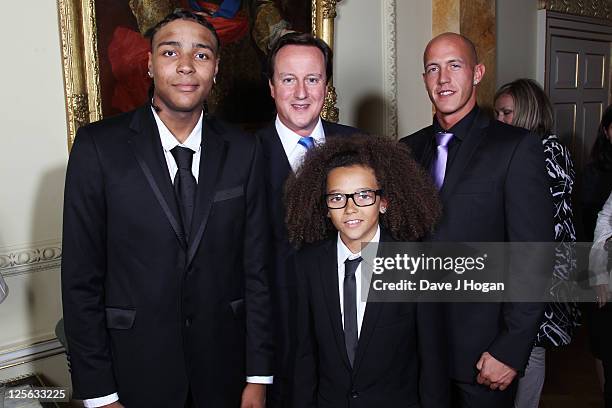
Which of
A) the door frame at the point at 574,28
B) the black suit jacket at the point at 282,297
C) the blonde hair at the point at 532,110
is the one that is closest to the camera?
the black suit jacket at the point at 282,297

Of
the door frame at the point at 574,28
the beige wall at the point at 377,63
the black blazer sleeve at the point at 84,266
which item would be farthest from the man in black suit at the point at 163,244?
the door frame at the point at 574,28

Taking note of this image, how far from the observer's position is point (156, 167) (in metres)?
1.79

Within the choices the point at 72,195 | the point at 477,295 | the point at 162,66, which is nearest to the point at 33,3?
the point at 162,66

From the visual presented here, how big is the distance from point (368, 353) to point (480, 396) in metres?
0.51

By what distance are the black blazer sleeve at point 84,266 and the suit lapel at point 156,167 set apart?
0.13 meters

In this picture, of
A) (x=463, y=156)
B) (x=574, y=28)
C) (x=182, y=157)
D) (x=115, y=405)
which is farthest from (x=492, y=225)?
(x=574, y=28)

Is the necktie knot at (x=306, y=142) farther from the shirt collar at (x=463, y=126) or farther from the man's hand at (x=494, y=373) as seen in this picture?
the man's hand at (x=494, y=373)

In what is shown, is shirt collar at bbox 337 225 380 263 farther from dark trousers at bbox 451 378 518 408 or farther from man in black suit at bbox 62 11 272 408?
dark trousers at bbox 451 378 518 408

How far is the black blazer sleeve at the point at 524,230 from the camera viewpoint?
2.02 metres

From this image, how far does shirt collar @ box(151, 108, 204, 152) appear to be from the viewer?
1.87 metres

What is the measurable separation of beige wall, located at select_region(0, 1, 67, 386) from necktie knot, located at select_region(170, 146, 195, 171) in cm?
88

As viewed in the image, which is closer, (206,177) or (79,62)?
(206,177)

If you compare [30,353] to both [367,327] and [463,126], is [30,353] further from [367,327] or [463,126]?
[463,126]

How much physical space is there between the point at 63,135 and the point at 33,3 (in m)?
0.53
